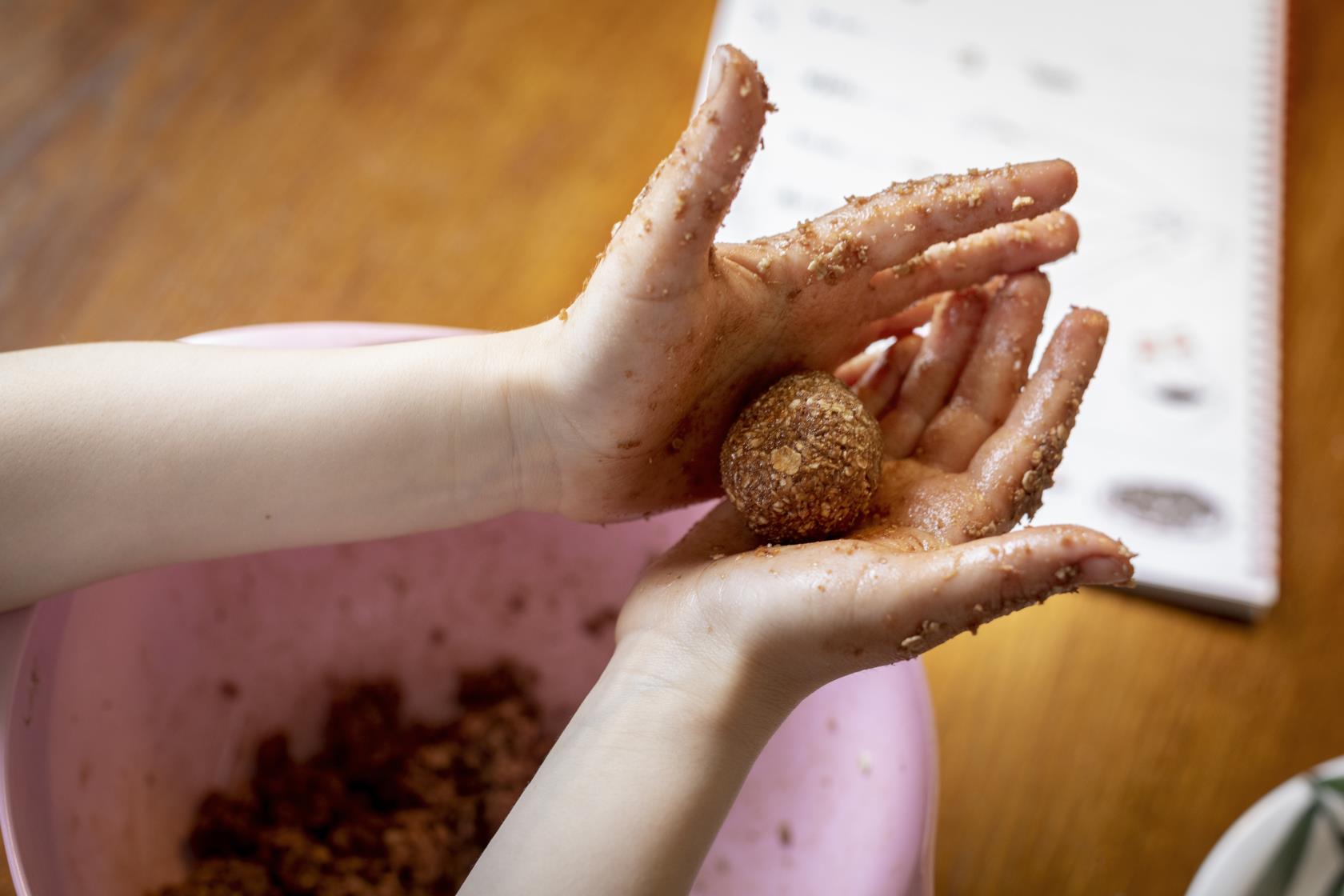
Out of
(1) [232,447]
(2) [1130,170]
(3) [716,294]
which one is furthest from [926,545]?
(2) [1130,170]

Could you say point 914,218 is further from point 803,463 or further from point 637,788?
point 637,788

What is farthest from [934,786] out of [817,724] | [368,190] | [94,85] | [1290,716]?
[94,85]

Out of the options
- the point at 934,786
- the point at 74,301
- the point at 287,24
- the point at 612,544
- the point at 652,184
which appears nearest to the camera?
the point at 652,184

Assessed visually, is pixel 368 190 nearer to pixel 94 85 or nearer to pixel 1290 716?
pixel 94 85

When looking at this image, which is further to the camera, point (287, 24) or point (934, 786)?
point (287, 24)

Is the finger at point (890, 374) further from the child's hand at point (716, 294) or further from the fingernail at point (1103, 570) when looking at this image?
the fingernail at point (1103, 570)

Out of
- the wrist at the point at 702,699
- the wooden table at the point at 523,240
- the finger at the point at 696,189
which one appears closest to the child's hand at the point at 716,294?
the finger at the point at 696,189

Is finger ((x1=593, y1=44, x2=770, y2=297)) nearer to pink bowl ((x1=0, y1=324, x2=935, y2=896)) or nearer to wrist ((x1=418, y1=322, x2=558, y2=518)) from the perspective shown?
wrist ((x1=418, y1=322, x2=558, y2=518))
